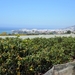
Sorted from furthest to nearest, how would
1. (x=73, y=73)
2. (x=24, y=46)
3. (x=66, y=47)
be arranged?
(x=66, y=47)
(x=24, y=46)
(x=73, y=73)

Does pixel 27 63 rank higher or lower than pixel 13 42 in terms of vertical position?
→ lower

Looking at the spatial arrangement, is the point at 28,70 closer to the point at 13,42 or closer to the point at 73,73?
the point at 13,42

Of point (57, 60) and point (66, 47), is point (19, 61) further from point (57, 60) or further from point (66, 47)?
point (66, 47)

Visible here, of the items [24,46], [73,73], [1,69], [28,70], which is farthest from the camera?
[24,46]

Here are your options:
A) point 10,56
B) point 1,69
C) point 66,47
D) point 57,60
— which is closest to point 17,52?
point 10,56

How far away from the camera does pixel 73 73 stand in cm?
376

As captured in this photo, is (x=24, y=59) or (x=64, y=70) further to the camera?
(x=24, y=59)

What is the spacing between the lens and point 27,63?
4.83 metres

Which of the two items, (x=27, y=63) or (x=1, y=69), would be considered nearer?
(x=1, y=69)

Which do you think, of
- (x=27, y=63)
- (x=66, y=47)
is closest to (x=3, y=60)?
(x=27, y=63)

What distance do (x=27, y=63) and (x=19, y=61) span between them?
0.72 feet

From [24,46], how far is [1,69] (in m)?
0.91

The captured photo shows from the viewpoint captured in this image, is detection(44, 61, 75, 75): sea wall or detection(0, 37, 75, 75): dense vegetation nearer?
detection(44, 61, 75, 75): sea wall

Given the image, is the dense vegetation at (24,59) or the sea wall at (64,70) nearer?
the sea wall at (64,70)
